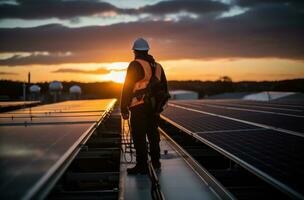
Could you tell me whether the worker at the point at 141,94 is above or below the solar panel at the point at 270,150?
above

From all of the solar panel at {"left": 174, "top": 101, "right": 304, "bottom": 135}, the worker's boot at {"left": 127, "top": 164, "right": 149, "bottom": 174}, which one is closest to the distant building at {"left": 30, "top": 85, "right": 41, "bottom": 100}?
the solar panel at {"left": 174, "top": 101, "right": 304, "bottom": 135}

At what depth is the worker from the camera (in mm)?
7496

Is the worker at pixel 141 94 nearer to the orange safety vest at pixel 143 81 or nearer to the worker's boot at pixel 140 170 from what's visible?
the orange safety vest at pixel 143 81

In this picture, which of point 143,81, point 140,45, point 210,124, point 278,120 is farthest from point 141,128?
point 278,120

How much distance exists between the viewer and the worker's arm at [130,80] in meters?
7.47

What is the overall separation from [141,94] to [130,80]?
1.01ft

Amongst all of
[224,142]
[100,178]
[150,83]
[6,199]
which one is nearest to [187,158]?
[224,142]

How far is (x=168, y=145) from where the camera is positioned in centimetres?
1327

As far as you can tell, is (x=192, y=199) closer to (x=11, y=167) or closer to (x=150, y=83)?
(x=150, y=83)

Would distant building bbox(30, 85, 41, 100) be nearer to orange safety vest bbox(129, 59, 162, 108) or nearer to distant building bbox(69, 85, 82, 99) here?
distant building bbox(69, 85, 82, 99)

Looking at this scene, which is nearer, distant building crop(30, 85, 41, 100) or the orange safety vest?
the orange safety vest

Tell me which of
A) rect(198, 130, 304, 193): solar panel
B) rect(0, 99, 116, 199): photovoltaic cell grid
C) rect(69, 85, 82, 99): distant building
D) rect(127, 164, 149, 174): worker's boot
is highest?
rect(69, 85, 82, 99): distant building

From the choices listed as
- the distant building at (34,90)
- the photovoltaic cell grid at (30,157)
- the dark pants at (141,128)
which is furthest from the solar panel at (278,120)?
the distant building at (34,90)

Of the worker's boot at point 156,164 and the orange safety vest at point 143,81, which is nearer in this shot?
the orange safety vest at point 143,81
